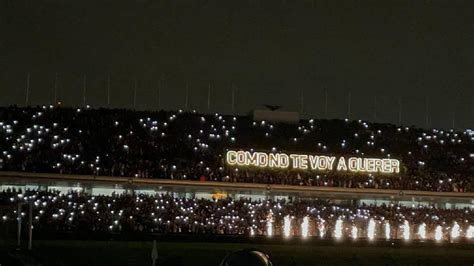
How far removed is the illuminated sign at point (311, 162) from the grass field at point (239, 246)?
2046cm

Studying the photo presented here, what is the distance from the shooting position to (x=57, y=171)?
63500 mm

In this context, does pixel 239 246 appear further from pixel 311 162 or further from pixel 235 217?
pixel 311 162

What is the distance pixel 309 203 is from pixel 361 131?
46.2 feet

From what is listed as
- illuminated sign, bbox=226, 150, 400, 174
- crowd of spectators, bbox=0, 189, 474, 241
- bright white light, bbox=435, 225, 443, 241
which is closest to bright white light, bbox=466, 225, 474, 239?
crowd of spectators, bbox=0, 189, 474, 241

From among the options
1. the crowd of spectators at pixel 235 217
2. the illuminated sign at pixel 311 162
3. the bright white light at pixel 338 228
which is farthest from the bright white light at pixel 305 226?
the illuminated sign at pixel 311 162

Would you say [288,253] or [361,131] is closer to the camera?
[288,253]

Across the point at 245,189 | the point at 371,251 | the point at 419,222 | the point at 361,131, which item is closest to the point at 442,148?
the point at 361,131

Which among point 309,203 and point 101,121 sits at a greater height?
point 101,121

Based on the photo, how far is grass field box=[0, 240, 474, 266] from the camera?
41625 millimetres

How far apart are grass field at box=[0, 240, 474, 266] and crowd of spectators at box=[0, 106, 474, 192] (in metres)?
18.6

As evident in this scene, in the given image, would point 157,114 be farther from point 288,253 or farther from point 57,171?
point 288,253

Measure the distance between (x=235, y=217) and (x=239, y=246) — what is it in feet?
42.6

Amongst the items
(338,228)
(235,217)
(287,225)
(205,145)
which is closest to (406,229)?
(338,228)

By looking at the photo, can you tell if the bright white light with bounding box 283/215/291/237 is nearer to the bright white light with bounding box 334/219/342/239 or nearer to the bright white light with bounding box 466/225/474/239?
the bright white light with bounding box 334/219/342/239
